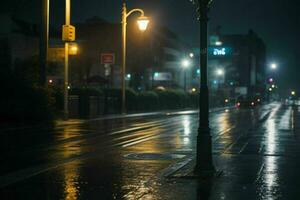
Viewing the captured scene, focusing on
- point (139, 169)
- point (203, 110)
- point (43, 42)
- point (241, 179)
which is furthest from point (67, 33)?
point (241, 179)

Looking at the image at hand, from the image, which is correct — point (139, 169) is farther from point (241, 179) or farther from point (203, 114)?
point (241, 179)

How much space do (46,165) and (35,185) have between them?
11.1 ft

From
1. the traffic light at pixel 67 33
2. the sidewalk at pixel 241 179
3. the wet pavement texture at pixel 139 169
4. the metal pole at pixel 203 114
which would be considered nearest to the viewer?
the sidewalk at pixel 241 179

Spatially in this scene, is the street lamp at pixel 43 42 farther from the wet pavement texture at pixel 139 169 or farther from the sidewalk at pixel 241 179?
the sidewalk at pixel 241 179

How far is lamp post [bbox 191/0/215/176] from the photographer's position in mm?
13016

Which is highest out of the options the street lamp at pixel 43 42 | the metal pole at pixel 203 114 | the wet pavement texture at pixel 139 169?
the street lamp at pixel 43 42

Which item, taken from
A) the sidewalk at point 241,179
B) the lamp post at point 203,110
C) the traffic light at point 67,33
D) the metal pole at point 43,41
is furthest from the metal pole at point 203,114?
the traffic light at point 67,33

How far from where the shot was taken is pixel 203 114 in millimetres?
13125

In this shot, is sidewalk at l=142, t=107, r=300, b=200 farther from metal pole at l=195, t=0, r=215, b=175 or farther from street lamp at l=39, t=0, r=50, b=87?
street lamp at l=39, t=0, r=50, b=87

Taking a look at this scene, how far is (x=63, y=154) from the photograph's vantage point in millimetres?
18125

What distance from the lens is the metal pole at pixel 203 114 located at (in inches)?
512

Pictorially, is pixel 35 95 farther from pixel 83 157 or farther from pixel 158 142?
pixel 83 157

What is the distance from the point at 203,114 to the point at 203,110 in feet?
0.27

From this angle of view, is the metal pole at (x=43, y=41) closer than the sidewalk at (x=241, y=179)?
No
